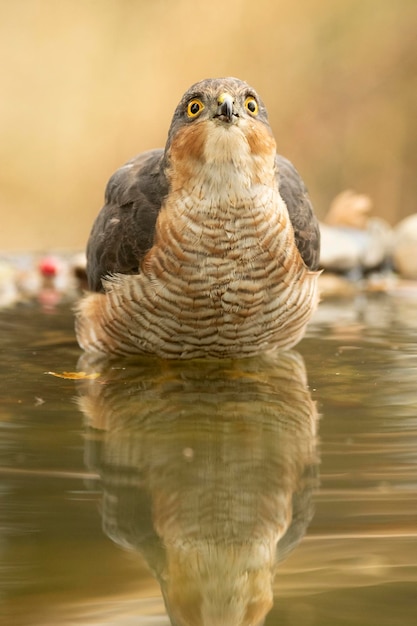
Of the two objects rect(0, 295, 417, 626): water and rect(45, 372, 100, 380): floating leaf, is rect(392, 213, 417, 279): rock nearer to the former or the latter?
rect(0, 295, 417, 626): water

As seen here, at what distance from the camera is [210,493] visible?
2.39 m

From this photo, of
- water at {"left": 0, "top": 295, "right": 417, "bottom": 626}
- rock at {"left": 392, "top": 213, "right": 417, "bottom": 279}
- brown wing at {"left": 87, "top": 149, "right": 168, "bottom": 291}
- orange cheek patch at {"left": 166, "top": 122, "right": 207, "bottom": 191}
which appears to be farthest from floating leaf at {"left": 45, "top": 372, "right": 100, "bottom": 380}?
rock at {"left": 392, "top": 213, "right": 417, "bottom": 279}

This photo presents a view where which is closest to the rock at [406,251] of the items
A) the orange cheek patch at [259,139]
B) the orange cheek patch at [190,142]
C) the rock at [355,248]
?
the rock at [355,248]

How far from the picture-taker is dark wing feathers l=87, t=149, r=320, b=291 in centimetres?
371

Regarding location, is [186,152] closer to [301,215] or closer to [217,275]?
[217,275]

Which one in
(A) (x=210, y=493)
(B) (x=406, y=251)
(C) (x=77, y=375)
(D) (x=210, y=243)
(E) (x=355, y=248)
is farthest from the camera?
(E) (x=355, y=248)

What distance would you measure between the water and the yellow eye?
3.23ft

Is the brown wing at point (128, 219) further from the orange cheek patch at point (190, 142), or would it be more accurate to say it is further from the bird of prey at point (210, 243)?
the orange cheek patch at point (190, 142)

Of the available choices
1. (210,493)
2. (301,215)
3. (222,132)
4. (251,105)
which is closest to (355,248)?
(301,215)

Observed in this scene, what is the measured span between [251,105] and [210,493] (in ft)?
5.35

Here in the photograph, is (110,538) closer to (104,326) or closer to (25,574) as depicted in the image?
(25,574)

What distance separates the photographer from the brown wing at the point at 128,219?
146 inches

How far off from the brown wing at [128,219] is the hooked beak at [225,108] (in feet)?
1.32

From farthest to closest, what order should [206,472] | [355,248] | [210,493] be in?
1. [355,248]
2. [206,472]
3. [210,493]
